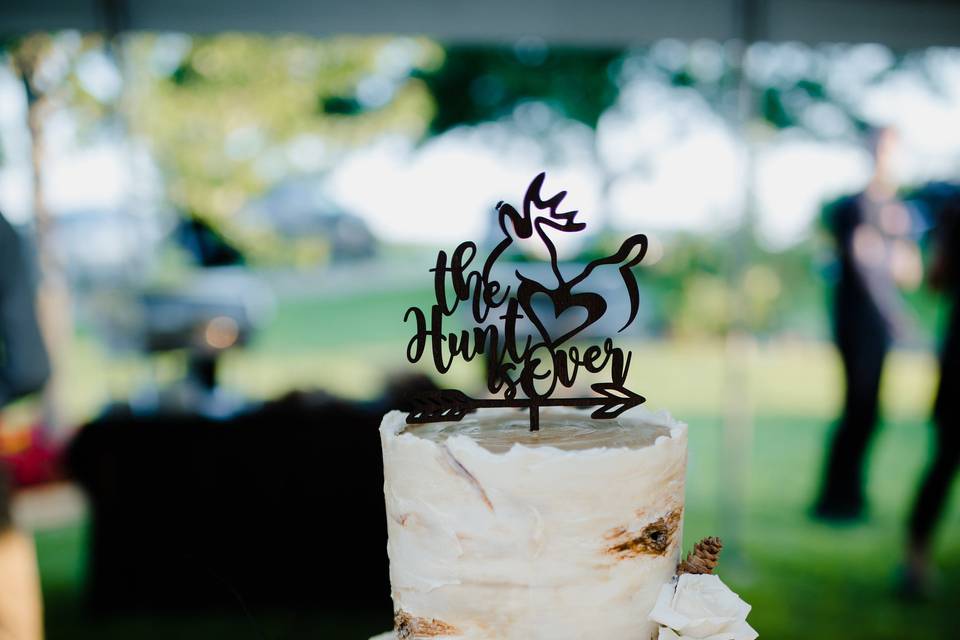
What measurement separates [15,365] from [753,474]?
5332 millimetres

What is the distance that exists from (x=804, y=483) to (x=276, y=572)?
13.4 feet

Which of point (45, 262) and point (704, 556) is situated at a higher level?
point (45, 262)

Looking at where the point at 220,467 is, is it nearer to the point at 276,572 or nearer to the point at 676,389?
the point at 276,572

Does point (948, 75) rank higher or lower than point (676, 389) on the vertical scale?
higher

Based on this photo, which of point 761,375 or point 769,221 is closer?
point 769,221

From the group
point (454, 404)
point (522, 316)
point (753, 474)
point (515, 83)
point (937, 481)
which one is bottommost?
point (753, 474)

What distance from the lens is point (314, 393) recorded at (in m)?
3.49

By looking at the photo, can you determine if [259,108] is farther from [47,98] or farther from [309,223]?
[47,98]

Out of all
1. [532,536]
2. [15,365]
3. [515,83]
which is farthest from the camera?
[515,83]

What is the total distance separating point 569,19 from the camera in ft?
12.6

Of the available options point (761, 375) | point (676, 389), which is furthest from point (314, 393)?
point (761, 375)

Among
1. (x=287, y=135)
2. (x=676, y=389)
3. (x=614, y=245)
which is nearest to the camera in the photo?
(x=287, y=135)

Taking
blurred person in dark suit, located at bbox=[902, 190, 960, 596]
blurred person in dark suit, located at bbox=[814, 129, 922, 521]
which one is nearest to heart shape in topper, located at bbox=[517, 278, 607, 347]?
blurred person in dark suit, located at bbox=[902, 190, 960, 596]

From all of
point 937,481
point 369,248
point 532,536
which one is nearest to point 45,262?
point 369,248
